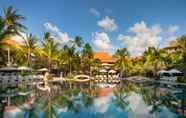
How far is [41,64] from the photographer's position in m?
47.7

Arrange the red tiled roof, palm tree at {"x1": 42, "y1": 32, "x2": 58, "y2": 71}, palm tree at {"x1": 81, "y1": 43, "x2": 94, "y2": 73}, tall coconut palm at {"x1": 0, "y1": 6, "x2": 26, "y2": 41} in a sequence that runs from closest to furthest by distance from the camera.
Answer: tall coconut palm at {"x1": 0, "y1": 6, "x2": 26, "y2": 41}
palm tree at {"x1": 42, "y1": 32, "x2": 58, "y2": 71}
palm tree at {"x1": 81, "y1": 43, "x2": 94, "y2": 73}
the red tiled roof

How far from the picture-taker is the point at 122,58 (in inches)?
2231

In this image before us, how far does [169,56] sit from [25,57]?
2397 cm

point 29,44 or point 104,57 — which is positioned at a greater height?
point 29,44

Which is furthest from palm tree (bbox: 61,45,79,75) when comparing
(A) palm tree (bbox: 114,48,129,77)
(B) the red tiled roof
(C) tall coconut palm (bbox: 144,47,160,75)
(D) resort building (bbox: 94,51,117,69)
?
(B) the red tiled roof

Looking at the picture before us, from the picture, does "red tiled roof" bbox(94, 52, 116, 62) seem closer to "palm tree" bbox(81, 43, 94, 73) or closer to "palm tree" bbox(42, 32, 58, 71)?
"palm tree" bbox(81, 43, 94, 73)

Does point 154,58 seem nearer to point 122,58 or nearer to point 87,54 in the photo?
point 122,58

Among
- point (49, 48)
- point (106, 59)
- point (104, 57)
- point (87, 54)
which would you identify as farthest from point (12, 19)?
point (104, 57)

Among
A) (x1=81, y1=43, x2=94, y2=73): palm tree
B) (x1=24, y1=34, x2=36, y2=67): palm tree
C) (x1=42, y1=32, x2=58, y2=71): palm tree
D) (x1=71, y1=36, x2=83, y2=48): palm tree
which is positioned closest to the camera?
(x1=24, y1=34, x2=36, y2=67): palm tree

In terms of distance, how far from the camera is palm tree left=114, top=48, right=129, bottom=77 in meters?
55.4

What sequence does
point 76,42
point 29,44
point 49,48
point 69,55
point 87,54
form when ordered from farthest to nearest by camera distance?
1. point 87,54
2. point 76,42
3. point 69,55
4. point 49,48
5. point 29,44

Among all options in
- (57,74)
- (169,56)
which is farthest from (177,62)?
(57,74)

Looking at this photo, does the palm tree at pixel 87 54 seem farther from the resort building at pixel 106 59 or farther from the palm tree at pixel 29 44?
the palm tree at pixel 29 44

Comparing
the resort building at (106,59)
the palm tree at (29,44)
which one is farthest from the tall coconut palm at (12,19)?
the resort building at (106,59)
